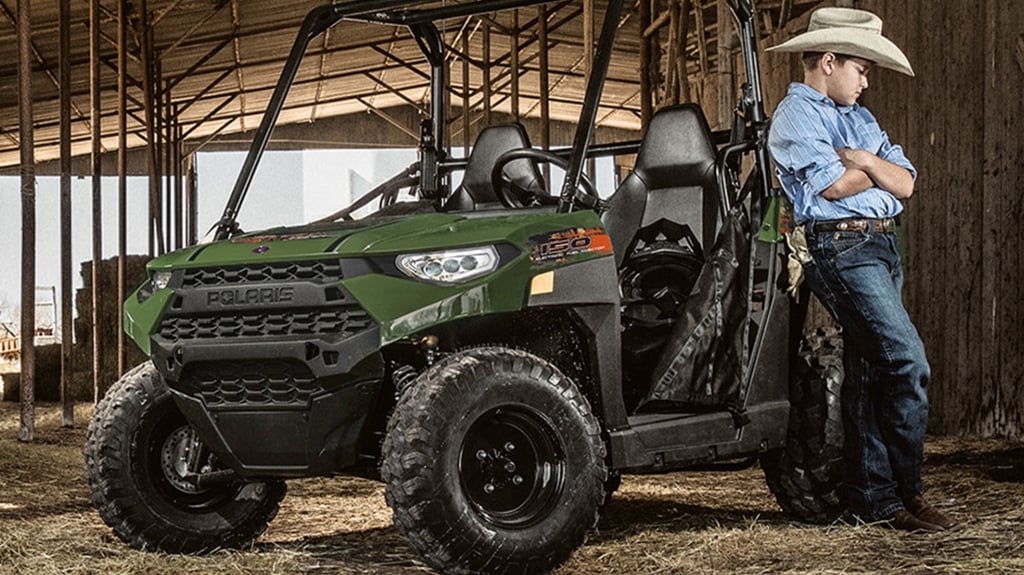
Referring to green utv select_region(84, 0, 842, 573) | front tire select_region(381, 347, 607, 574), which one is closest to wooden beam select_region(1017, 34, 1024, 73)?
green utv select_region(84, 0, 842, 573)

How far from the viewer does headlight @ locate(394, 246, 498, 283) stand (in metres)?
4.40

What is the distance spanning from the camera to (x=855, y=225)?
5.09 meters

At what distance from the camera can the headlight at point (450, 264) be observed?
14.4 ft

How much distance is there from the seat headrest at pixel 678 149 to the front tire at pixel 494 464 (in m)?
1.49

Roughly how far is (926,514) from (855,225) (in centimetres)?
109

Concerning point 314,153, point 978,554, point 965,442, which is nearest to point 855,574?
point 978,554

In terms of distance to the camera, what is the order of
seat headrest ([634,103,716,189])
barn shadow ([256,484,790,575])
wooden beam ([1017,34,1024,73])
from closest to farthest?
barn shadow ([256,484,790,575]) < seat headrest ([634,103,716,189]) < wooden beam ([1017,34,1024,73])

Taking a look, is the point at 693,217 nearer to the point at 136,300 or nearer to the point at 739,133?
the point at 739,133

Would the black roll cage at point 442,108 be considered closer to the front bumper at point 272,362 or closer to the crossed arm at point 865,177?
the crossed arm at point 865,177

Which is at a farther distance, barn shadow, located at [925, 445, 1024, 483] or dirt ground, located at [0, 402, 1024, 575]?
barn shadow, located at [925, 445, 1024, 483]

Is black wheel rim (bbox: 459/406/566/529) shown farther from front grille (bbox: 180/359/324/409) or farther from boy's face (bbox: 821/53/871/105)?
boy's face (bbox: 821/53/871/105)

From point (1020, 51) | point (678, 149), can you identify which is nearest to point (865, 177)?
point (678, 149)

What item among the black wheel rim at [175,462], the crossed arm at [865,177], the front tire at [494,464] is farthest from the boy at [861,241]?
the black wheel rim at [175,462]

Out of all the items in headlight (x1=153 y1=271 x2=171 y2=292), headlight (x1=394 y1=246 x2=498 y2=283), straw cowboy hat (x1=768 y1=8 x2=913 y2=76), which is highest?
straw cowboy hat (x1=768 y1=8 x2=913 y2=76)
